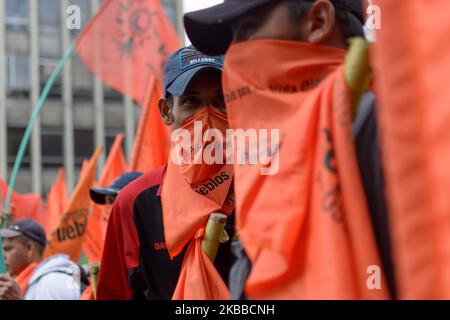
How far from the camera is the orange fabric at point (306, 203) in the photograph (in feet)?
5.44

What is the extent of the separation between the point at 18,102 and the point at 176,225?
31.7 metres

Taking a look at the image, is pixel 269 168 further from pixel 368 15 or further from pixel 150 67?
pixel 150 67

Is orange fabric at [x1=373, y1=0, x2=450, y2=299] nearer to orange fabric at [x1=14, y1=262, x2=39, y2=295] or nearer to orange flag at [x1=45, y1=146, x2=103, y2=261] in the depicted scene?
orange fabric at [x1=14, y1=262, x2=39, y2=295]

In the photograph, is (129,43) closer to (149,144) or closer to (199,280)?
(149,144)

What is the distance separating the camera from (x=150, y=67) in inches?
335

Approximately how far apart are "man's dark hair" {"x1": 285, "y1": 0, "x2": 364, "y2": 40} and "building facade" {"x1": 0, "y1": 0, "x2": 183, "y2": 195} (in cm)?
3082

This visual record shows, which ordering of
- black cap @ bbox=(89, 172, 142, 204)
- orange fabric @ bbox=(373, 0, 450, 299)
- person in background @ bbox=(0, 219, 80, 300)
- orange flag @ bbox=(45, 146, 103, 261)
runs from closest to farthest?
A: orange fabric @ bbox=(373, 0, 450, 299)
person in background @ bbox=(0, 219, 80, 300)
black cap @ bbox=(89, 172, 142, 204)
orange flag @ bbox=(45, 146, 103, 261)

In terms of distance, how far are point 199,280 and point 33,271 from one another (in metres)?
3.53

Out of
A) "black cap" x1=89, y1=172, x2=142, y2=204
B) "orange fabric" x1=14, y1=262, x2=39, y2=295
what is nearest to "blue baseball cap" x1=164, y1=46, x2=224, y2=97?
"black cap" x1=89, y1=172, x2=142, y2=204

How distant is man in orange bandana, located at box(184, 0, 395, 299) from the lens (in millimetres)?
1666

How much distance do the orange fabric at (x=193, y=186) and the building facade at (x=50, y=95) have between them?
2984cm

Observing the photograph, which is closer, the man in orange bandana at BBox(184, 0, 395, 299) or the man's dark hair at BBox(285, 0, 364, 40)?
the man in orange bandana at BBox(184, 0, 395, 299)
